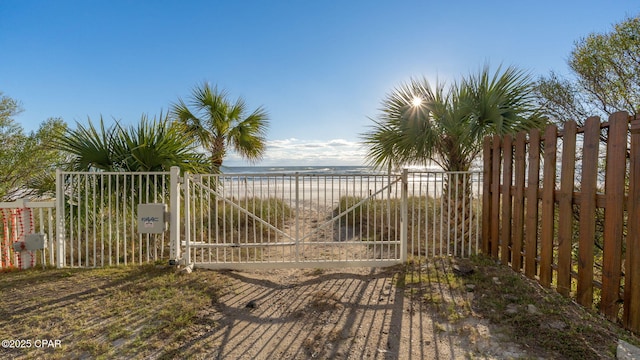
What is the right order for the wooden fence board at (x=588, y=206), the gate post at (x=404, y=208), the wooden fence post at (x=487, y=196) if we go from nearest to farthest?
the wooden fence board at (x=588, y=206) → the gate post at (x=404, y=208) → the wooden fence post at (x=487, y=196)

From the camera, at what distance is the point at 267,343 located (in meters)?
2.72

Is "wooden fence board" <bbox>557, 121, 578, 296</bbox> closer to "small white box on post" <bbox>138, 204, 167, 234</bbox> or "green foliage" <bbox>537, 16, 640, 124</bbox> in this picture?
"green foliage" <bbox>537, 16, 640, 124</bbox>

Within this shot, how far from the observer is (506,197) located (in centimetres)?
436

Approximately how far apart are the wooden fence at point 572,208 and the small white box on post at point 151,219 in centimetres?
524

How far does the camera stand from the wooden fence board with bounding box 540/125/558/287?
350 cm

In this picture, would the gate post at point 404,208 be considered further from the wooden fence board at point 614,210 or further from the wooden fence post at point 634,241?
the wooden fence post at point 634,241

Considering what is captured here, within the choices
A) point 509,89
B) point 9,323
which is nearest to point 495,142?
point 509,89

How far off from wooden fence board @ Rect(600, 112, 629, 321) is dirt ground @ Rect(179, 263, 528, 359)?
123 cm

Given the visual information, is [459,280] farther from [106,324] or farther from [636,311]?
[106,324]

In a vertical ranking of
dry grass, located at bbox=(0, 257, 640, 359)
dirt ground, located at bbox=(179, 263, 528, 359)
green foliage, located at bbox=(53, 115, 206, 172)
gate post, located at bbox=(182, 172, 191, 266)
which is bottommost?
dirt ground, located at bbox=(179, 263, 528, 359)

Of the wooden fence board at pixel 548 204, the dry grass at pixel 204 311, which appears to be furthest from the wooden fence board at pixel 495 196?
the wooden fence board at pixel 548 204

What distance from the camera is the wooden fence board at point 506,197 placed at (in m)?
4.33

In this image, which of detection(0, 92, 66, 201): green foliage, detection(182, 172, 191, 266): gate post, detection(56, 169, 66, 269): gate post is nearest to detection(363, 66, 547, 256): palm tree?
detection(182, 172, 191, 266): gate post

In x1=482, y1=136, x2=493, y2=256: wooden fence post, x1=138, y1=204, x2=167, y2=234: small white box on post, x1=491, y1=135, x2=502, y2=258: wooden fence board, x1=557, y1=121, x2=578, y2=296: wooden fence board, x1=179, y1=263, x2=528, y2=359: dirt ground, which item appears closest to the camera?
x1=179, y1=263, x2=528, y2=359: dirt ground
